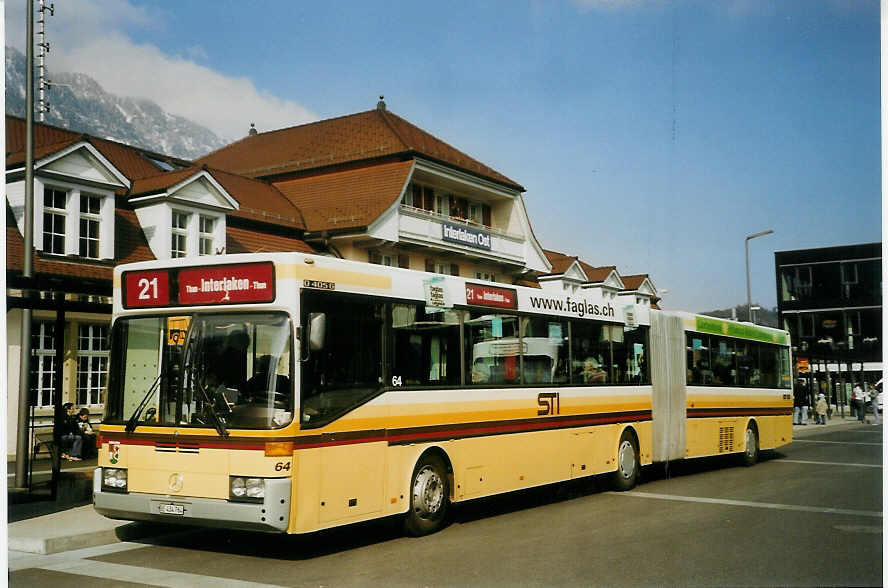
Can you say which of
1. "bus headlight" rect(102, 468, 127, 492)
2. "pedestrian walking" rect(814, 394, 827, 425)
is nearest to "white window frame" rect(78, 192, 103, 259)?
"bus headlight" rect(102, 468, 127, 492)

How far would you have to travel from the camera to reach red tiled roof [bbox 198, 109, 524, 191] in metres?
24.7

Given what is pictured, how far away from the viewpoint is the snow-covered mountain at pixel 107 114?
12742mm

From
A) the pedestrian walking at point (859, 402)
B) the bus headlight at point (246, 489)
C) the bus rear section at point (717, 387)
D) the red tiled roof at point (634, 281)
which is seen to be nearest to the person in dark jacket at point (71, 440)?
the bus headlight at point (246, 489)

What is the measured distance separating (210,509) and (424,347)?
300 cm

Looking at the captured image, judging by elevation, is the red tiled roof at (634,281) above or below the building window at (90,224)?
Result: below

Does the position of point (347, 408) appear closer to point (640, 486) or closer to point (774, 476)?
point (640, 486)

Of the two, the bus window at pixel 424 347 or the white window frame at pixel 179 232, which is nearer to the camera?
the bus window at pixel 424 347

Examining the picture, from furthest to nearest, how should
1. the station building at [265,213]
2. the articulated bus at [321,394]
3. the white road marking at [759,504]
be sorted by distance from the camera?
the station building at [265,213] < the white road marking at [759,504] < the articulated bus at [321,394]

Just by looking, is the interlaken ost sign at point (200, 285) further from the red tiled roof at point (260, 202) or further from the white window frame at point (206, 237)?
the red tiled roof at point (260, 202)

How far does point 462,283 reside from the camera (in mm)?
10922

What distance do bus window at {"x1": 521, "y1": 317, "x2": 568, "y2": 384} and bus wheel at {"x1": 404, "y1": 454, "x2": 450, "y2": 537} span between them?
2.14m

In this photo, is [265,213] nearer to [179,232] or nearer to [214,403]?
[179,232]

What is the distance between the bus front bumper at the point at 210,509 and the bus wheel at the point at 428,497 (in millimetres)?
1994

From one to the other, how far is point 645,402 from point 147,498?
863 cm
